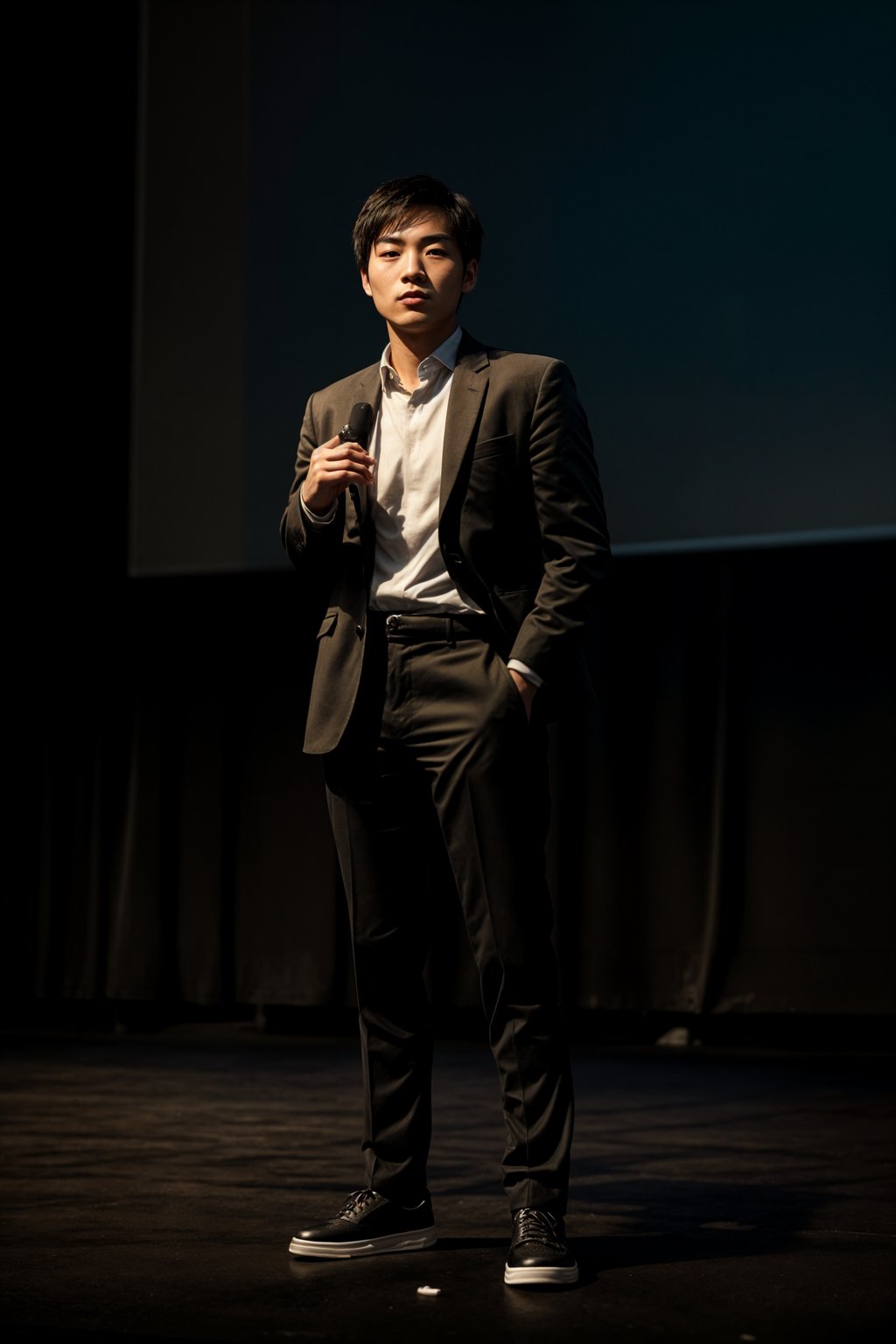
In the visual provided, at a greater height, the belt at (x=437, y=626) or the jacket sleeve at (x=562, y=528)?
the jacket sleeve at (x=562, y=528)

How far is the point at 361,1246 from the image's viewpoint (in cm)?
176

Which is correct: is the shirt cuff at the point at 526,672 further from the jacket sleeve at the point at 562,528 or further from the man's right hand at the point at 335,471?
the man's right hand at the point at 335,471

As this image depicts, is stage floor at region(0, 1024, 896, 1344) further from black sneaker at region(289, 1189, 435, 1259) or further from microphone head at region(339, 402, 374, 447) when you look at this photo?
microphone head at region(339, 402, 374, 447)

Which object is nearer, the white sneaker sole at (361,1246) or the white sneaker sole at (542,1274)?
the white sneaker sole at (542,1274)

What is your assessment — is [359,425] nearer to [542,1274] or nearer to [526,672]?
[526,672]

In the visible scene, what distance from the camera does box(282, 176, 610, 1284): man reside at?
1.72 m

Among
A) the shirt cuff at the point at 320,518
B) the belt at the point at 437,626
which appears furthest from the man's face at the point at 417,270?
the belt at the point at 437,626

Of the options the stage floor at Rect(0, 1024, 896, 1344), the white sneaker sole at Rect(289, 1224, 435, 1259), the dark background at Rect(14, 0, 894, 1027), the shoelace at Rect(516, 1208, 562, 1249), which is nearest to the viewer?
the stage floor at Rect(0, 1024, 896, 1344)

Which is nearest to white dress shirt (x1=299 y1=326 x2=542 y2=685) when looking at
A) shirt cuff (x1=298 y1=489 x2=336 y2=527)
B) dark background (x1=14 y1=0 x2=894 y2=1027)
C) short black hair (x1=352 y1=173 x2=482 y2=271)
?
→ shirt cuff (x1=298 y1=489 x2=336 y2=527)

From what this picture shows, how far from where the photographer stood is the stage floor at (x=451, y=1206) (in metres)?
1.51

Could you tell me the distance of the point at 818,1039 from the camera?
4.34m

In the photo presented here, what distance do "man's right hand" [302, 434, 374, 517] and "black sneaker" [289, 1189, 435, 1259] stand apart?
0.83m

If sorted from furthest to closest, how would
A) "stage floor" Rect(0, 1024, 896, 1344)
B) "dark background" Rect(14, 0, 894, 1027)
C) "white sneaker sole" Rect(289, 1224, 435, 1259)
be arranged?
"dark background" Rect(14, 0, 894, 1027)
"white sneaker sole" Rect(289, 1224, 435, 1259)
"stage floor" Rect(0, 1024, 896, 1344)

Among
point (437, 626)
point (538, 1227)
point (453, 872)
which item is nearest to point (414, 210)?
point (437, 626)
